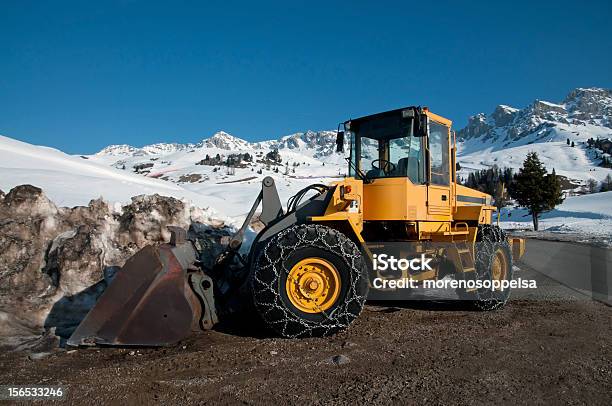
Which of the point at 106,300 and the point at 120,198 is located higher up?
the point at 120,198

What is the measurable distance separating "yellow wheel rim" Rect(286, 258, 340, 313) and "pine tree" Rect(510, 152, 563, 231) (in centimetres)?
3604

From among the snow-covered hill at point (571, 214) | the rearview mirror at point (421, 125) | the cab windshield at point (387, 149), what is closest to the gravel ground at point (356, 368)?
the cab windshield at point (387, 149)

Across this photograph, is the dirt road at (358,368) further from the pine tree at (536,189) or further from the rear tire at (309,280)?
the pine tree at (536,189)

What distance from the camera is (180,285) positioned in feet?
16.5

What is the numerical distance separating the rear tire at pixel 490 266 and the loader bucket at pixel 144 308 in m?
4.39

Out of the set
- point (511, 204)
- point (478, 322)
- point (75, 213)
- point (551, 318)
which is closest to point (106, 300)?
point (75, 213)

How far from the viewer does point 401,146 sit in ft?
21.9

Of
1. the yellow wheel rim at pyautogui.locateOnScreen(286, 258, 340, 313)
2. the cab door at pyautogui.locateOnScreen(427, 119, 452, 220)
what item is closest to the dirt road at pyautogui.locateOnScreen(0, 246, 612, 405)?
the yellow wheel rim at pyautogui.locateOnScreen(286, 258, 340, 313)

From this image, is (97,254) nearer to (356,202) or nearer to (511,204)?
(356,202)

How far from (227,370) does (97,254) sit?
10.5 ft

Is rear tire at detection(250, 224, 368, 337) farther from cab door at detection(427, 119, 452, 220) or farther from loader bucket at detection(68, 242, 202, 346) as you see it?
cab door at detection(427, 119, 452, 220)

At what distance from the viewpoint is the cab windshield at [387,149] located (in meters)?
6.58

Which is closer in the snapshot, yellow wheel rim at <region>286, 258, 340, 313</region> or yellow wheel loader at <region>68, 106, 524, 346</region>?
yellow wheel loader at <region>68, 106, 524, 346</region>

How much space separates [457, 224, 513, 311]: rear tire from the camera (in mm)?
7113
